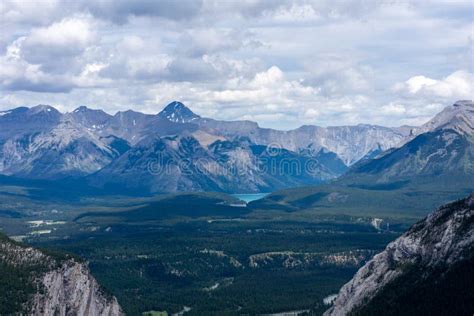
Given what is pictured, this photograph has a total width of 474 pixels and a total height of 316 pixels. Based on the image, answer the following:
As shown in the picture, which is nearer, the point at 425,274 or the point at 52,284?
the point at 425,274

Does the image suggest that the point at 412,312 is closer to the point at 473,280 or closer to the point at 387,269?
the point at 473,280

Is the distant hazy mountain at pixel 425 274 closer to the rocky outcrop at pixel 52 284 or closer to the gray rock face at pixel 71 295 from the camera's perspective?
the gray rock face at pixel 71 295

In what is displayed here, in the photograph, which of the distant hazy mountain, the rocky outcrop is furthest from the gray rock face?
the distant hazy mountain

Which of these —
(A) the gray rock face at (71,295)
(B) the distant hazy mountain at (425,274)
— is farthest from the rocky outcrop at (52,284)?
(B) the distant hazy mountain at (425,274)

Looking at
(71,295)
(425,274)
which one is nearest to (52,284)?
(71,295)

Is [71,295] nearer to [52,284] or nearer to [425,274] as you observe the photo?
[52,284]

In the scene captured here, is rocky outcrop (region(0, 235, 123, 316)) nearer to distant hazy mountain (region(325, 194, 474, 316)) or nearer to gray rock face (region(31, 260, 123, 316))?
gray rock face (region(31, 260, 123, 316))
